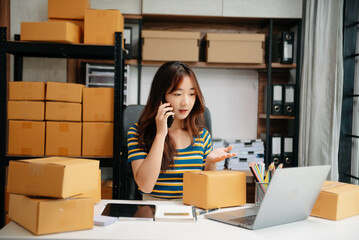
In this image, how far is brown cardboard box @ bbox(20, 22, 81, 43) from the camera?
2.07 meters

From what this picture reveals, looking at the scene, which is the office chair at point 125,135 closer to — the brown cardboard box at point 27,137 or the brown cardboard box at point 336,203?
the brown cardboard box at point 27,137

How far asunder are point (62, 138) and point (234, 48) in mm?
1539

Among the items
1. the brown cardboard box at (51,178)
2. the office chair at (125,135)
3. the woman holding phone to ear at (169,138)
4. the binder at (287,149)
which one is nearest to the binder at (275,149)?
the binder at (287,149)

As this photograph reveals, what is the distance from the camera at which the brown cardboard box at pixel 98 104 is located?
2.16m

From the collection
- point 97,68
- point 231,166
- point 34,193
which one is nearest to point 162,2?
point 97,68

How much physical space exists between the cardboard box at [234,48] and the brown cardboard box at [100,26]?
0.88 m

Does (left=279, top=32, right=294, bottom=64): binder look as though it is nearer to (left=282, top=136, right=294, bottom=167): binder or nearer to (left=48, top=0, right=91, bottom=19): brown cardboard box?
(left=282, top=136, right=294, bottom=167): binder

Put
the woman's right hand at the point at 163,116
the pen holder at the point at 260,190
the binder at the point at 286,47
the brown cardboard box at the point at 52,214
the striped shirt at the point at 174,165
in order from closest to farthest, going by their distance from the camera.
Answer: the brown cardboard box at the point at 52,214
the pen holder at the point at 260,190
the woman's right hand at the point at 163,116
the striped shirt at the point at 174,165
the binder at the point at 286,47

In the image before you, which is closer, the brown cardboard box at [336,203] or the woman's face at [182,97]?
the brown cardboard box at [336,203]

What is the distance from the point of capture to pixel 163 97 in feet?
4.87

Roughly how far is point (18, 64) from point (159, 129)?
5.80ft

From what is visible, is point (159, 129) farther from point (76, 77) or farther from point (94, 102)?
point (76, 77)

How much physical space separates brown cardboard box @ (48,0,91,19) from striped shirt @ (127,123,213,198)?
1140mm

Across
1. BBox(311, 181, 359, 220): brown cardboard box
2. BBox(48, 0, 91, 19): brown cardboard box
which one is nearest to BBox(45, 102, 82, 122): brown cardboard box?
BBox(48, 0, 91, 19): brown cardboard box
